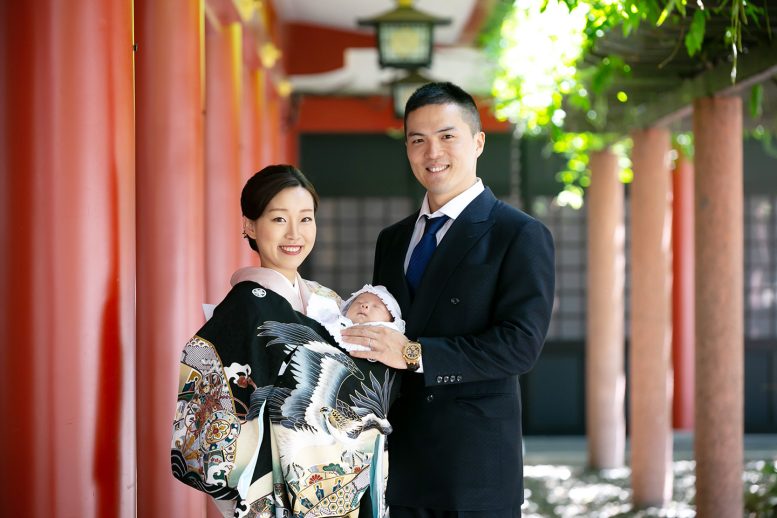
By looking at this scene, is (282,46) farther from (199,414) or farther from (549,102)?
(199,414)

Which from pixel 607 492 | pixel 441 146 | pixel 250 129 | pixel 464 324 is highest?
pixel 250 129

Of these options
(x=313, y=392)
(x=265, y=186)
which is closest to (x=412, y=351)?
(x=313, y=392)

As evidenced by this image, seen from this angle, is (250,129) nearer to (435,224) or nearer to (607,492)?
(607,492)

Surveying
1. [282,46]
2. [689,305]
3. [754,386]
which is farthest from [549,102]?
[754,386]

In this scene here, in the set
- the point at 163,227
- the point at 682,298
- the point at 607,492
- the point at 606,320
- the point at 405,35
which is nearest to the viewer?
the point at 163,227

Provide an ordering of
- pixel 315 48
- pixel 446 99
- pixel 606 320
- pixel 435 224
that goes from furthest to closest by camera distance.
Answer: pixel 315 48 < pixel 606 320 < pixel 435 224 < pixel 446 99

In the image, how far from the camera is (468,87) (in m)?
9.02

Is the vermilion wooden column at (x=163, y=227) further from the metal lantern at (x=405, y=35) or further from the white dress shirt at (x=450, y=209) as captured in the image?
the metal lantern at (x=405, y=35)

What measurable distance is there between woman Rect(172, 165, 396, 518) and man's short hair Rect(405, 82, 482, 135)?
1.89ft

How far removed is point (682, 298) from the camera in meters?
10.0

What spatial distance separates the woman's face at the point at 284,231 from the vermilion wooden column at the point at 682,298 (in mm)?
7951

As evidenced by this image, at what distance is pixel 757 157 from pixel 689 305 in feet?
5.19

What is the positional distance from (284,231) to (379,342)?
1.12 ft

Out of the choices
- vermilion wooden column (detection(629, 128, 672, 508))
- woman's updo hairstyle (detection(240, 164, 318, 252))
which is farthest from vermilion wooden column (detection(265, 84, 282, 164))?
woman's updo hairstyle (detection(240, 164, 318, 252))
